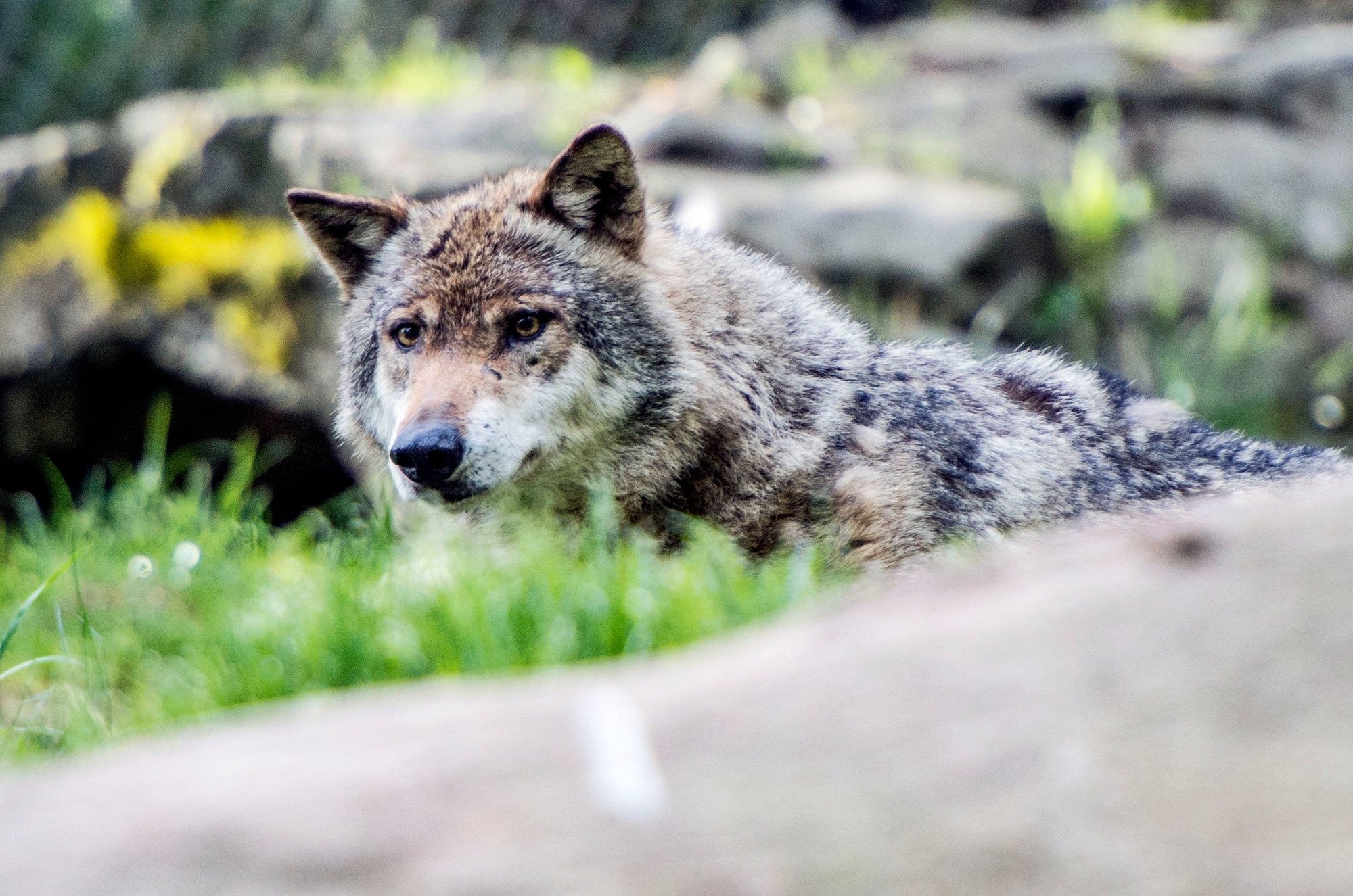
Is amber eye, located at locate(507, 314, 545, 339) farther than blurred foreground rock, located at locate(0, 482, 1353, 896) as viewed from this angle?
Yes

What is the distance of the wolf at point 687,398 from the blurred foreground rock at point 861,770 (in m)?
2.06

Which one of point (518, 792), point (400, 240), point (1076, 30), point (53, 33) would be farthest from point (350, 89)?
point (518, 792)

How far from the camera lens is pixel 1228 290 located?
862 cm

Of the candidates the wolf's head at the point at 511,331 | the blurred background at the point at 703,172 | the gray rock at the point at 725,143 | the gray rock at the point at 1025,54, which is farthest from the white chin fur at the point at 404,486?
the gray rock at the point at 1025,54

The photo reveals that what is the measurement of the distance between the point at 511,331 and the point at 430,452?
0.67 m

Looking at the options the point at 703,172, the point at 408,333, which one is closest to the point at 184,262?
the point at 703,172

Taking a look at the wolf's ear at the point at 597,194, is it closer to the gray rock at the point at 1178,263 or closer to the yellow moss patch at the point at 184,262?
the yellow moss patch at the point at 184,262

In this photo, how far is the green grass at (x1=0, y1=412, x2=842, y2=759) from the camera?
2775 mm

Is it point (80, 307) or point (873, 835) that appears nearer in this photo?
point (873, 835)

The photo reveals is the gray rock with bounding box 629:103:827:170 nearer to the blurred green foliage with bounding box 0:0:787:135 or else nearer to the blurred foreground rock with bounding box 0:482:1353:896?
the blurred green foliage with bounding box 0:0:787:135

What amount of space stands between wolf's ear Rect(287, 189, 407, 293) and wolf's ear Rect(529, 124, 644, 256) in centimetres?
67

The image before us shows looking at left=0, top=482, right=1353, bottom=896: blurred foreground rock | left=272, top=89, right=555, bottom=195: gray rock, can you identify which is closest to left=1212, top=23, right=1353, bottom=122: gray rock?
left=272, top=89, right=555, bottom=195: gray rock

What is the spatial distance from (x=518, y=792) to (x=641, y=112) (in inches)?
315

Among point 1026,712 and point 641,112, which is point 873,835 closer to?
point 1026,712
